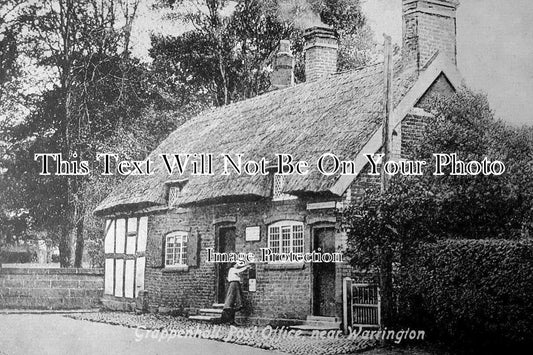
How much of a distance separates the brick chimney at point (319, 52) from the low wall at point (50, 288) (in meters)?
7.21

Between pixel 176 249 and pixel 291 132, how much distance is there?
3985mm

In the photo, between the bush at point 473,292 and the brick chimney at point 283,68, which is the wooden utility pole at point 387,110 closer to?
the bush at point 473,292

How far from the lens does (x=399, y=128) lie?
11.9 meters

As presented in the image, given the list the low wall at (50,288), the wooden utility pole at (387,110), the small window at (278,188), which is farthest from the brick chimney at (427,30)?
the low wall at (50,288)

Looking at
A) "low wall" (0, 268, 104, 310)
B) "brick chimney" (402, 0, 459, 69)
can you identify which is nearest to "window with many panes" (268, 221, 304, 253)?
"brick chimney" (402, 0, 459, 69)

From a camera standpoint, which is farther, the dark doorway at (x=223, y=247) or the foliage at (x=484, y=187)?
the dark doorway at (x=223, y=247)

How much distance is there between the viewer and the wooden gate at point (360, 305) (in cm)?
1066

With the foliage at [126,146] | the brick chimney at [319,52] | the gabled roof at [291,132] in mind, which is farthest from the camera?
the brick chimney at [319,52]

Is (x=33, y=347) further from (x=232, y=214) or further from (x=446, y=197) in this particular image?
(x=446, y=197)

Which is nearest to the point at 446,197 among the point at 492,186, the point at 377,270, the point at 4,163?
the point at 492,186

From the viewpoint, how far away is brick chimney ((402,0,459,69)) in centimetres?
1234

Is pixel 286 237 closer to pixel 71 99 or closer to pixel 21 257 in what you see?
pixel 71 99

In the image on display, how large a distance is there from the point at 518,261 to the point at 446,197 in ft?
5.31

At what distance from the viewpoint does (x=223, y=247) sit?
13.8 meters
